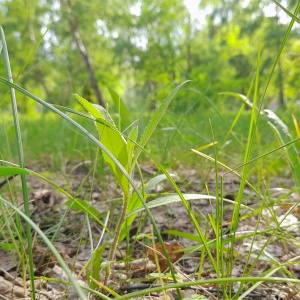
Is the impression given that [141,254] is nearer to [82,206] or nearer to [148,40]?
[82,206]

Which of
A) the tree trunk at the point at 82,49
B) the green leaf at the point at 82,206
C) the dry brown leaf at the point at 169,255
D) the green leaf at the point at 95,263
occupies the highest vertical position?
the tree trunk at the point at 82,49

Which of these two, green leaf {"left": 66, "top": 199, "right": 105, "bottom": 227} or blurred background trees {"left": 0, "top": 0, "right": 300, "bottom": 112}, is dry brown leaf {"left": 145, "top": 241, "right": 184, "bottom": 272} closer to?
green leaf {"left": 66, "top": 199, "right": 105, "bottom": 227}

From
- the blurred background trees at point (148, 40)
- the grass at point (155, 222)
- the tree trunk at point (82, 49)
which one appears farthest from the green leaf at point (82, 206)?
the tree trunk at point (82, 49)

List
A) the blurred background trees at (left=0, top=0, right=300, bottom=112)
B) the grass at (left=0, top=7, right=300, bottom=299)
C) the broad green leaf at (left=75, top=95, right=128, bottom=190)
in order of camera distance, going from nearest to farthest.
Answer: the grass at (left=0, top=7, right=300, bottom=299)
the broad green leaf at (left=75, top=95, right=128, bottom=190)
the blurred background trees at (left=0, top=0, right=300, bottom=112)

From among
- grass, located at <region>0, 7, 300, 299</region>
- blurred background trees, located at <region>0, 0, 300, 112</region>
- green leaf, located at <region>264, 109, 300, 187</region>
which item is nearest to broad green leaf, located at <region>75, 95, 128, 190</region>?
grass, located at <region>0, 7, 300, 299</region>

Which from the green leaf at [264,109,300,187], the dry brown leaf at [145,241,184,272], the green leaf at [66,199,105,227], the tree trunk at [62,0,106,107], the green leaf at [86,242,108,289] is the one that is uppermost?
the tree trunk at [62,0,106,107]

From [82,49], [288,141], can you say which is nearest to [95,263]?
[288,141]

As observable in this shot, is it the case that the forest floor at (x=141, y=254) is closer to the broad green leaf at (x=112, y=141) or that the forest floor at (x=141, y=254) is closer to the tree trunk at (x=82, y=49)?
the broad green leaf at (x=112, y=141)

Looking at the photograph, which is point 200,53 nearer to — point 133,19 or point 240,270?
point 133,19

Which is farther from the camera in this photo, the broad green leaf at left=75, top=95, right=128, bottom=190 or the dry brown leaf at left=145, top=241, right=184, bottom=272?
the dry brown leaf at left=145, top=241, right=184, bottom=272

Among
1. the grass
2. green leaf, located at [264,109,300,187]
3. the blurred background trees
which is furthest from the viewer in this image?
the blurred background trees

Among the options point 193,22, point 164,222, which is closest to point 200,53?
point 193,22

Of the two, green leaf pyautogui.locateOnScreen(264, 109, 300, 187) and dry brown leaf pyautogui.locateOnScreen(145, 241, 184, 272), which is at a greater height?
green leaf pyautogui.locateOnScreen(264, 109, 300, 187)

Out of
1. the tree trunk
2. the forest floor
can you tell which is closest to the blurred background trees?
the tree trunk
